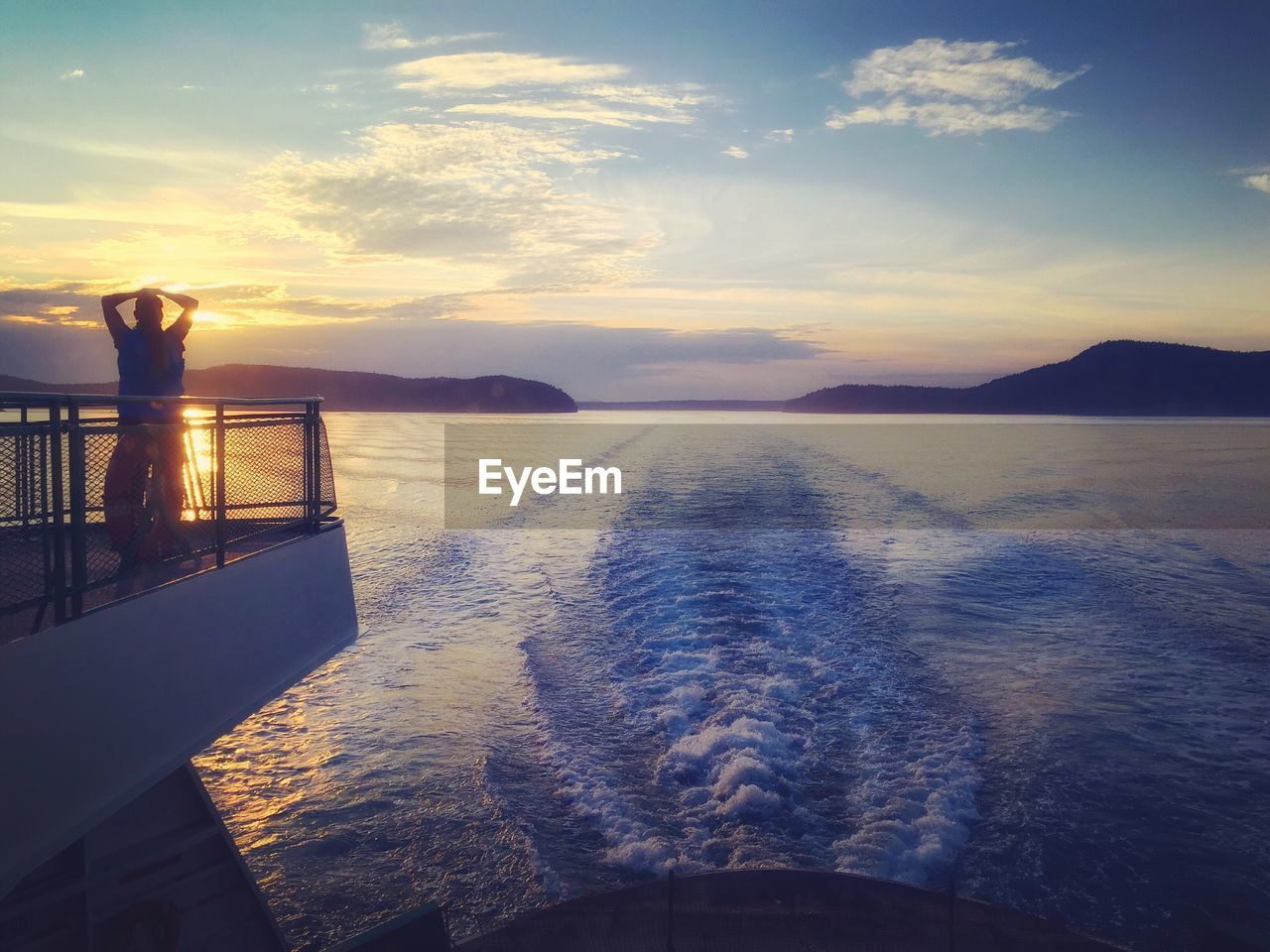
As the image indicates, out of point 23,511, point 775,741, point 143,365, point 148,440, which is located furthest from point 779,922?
point 143,365

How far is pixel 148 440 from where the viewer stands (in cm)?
457

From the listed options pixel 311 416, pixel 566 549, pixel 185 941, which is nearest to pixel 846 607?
pixel 566 549

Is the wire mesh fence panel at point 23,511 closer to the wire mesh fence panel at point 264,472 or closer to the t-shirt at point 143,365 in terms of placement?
the t-shirt at point 143,365

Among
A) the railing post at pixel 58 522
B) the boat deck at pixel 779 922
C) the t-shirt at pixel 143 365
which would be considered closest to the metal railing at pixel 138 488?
the railing post at pixel 58 522

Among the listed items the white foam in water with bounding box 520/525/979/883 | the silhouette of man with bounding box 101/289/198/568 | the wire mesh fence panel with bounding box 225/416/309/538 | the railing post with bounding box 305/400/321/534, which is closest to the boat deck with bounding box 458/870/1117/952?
the white foam in water with bounding box 520/525/979/883

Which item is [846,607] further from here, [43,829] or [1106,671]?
[43,829]

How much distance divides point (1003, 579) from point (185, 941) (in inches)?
629

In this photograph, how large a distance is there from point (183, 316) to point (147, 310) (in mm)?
323

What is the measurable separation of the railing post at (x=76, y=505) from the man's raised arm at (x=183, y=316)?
6.97 ft

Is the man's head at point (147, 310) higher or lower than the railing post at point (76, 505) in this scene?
higher

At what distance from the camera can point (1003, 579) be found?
54.1 feet

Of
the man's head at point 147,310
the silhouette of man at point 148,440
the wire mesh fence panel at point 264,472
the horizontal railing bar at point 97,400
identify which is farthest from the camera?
the wire mesh fence panel at point 264,472

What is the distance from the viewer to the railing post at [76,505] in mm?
3604

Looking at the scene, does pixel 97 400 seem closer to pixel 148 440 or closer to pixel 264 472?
pixel 148 440
